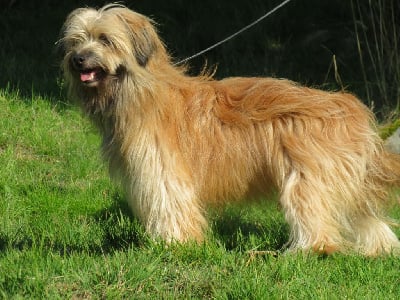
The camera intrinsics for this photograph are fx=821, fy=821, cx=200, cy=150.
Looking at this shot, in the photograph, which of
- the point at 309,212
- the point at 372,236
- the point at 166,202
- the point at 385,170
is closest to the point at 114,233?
the point at 166,202

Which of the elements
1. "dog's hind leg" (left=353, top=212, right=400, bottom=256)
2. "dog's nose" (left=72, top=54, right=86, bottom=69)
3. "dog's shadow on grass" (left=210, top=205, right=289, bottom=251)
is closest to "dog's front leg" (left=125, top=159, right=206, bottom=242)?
"dog's shadow on grass" (left=210, top=205, right=289, bottom=251)

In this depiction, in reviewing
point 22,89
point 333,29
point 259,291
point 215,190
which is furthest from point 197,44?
point 259,291

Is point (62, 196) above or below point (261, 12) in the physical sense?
below

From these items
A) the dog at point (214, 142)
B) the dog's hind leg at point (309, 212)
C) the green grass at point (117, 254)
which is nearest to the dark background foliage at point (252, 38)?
the green grass at point (117, 254)

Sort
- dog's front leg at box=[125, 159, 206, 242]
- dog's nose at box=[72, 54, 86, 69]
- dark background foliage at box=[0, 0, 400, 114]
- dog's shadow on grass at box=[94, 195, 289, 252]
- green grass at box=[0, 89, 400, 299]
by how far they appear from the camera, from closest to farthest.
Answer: green grass at box=[0, 89, 400, 299] → dog's nose at box=[72, 54, 86, 69] → dog's front leg at box=[125, 159, 206, 242] → dog's shadow on grass at box=[94, 195, 289, 252] → dark background foliage at box=[0, 0, 400, 114]

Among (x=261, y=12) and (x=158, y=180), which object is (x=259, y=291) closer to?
(x=158, y=180)

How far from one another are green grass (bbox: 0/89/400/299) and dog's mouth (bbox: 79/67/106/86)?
1.14 metres

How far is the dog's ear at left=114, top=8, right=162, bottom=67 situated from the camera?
5.78 m

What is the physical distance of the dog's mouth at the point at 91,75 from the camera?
5688mm

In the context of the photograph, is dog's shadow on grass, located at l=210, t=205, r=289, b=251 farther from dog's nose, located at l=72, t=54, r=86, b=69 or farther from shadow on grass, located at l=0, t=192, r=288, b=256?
dog's nose, located at l=72, t=54, r=86, b=69

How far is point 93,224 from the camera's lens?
657 centimetres

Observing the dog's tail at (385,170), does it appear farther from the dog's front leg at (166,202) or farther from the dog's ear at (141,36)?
the dog's ear at (141,36)

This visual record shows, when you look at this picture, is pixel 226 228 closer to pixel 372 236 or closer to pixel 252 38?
pixel 372 236

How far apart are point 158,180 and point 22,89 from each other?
4.28m
